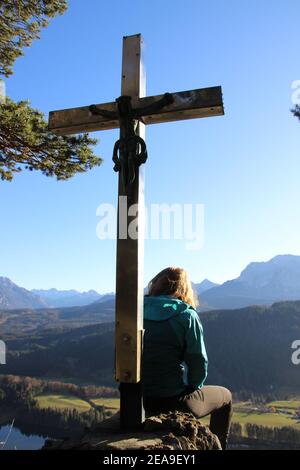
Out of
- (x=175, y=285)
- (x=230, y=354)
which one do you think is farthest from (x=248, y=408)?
(x=175, y=285)

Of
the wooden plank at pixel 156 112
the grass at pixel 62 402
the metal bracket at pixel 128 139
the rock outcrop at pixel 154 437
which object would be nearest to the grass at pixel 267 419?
the grass at pixel 62 402

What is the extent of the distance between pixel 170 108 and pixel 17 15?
700 cm

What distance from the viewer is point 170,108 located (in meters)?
3.54

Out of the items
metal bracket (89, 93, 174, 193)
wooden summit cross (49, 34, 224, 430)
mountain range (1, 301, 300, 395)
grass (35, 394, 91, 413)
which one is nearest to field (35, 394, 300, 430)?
grass (35, 394, 91, 413)

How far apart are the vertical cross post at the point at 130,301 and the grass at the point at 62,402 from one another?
91.8m

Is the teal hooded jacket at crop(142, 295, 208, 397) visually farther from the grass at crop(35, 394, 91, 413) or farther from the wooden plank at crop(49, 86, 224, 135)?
the grass at crop(35, 394, 91, 413)

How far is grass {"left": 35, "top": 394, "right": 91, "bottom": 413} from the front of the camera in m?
92.1

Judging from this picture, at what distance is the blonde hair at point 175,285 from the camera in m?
3.48

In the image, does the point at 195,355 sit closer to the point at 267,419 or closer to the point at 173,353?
the point at 173,353

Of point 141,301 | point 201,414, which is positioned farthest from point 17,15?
point 201,414

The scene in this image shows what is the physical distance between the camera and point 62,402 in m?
98.9

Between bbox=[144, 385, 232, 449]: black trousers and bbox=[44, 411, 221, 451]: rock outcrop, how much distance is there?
0.43 feet

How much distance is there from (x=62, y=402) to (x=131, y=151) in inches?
4118

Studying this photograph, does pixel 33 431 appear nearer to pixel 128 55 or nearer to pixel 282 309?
pixel 128 55
